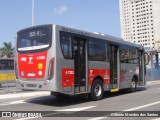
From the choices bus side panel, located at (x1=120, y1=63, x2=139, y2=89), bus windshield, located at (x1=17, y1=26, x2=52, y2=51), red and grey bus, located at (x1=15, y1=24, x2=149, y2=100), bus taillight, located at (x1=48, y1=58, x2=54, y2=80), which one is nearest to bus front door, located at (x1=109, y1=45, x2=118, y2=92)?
red and grey bus, located at (x1=15, y1=24, x2=149, y2=100)

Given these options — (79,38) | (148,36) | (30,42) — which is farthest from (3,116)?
(148,36)

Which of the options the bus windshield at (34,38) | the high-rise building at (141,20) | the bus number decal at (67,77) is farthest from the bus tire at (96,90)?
the high-rise building at (141,20)

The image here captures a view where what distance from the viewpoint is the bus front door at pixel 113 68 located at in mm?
16697

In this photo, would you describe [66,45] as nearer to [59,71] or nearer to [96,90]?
[59,71]

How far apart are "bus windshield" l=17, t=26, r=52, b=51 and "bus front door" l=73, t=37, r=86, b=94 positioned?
144 centimetres

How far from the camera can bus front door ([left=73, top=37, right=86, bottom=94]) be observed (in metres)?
13.6

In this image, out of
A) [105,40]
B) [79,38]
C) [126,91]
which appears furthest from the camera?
[126,91]

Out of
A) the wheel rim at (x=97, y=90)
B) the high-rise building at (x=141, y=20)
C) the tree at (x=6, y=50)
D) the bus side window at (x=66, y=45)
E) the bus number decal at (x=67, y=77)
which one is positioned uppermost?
the high-rise building at (x=141, y=20)

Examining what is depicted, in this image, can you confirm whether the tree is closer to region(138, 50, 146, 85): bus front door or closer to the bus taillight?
region(138, 50, 146, 85): bus front door

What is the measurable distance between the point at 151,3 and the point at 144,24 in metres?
6.47

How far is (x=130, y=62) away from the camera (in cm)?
1927

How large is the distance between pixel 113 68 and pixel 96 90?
2289mm

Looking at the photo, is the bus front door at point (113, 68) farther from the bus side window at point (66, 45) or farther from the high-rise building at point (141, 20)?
the high-rise building at point (141, 20)

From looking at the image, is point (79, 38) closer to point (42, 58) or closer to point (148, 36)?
point (42, 58)
